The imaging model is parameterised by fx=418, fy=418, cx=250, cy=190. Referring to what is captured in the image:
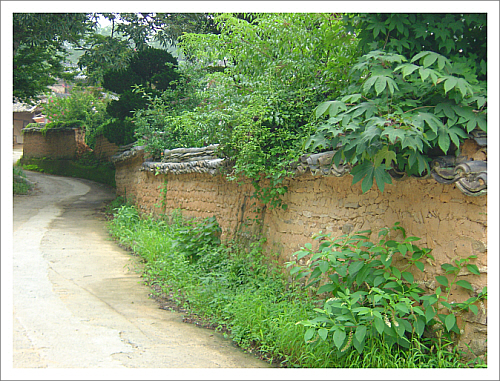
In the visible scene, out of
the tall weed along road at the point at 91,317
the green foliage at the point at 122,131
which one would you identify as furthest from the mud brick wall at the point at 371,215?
the green foliage at the point at 122,131

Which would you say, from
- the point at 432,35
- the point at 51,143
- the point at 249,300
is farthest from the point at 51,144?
the point at 432,35

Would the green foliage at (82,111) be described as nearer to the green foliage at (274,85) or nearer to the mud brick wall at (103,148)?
the mud brick wall at (103,148)

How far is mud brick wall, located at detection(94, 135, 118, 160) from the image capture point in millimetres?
17650

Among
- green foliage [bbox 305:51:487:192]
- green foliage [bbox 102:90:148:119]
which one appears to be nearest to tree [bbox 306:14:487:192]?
green foliage [bbox 305:51:487:192]

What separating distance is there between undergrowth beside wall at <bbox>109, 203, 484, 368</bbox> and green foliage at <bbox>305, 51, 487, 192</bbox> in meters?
1.48

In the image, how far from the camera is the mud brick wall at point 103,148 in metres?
17.6

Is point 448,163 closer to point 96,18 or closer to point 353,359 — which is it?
point 353,359

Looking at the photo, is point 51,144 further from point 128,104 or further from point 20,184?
point 128,104

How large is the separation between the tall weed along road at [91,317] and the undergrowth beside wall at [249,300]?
0.25m

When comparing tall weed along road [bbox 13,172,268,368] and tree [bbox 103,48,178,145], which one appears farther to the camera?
tree [bbox 103,48,178,145]

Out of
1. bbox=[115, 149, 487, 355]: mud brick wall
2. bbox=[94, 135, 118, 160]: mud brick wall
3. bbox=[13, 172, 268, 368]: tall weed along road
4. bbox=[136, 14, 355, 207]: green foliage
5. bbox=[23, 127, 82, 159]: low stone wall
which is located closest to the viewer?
bbox=[115, 149, 487, 355]: mud brick wall

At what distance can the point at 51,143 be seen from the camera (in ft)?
70.4

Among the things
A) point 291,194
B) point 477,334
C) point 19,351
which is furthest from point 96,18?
point 477,334

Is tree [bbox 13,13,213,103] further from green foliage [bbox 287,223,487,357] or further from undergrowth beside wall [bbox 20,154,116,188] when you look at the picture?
green foliage [bbox 287,223,487,357]
